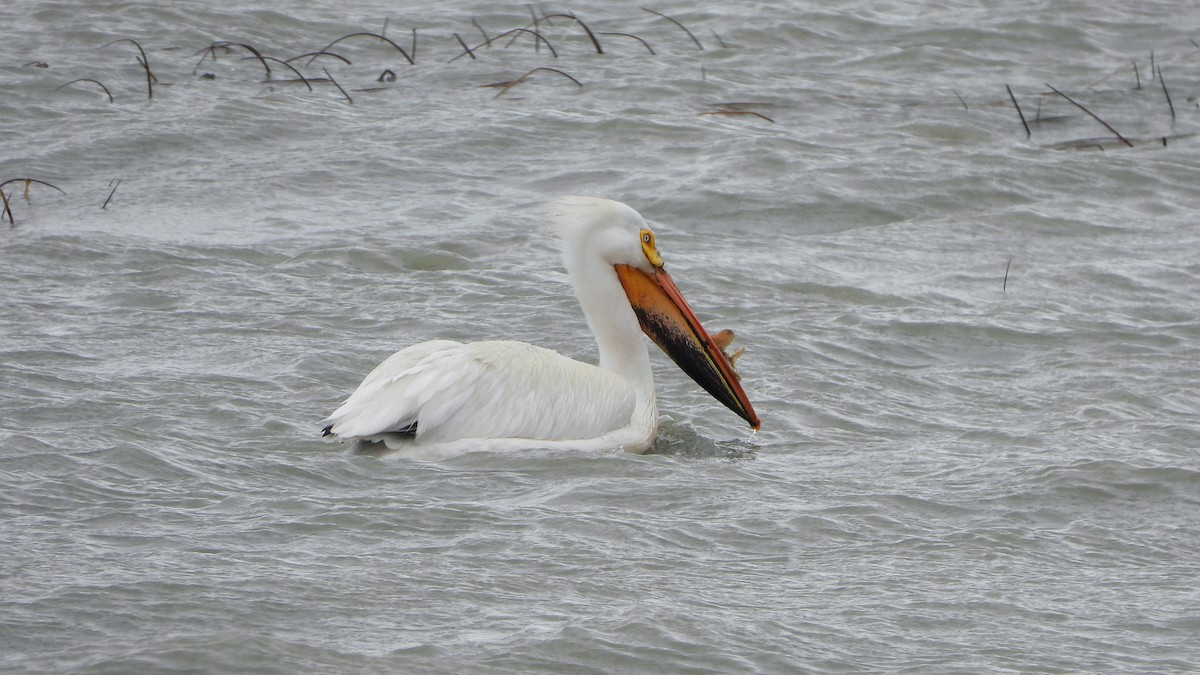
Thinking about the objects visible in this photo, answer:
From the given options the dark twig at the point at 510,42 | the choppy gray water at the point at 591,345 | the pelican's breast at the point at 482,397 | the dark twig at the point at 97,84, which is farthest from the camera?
the dark twig at the point at 510,42

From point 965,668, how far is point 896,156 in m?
6.11

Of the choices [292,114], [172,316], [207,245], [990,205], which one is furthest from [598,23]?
[172,316]

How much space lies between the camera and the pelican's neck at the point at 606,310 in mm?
5965

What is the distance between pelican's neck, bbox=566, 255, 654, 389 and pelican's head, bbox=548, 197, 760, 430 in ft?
0.08

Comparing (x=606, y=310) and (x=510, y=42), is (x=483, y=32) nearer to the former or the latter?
(x=510, y=42)

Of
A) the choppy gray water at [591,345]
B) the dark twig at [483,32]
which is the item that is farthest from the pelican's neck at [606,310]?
the dark twig at [483,32]

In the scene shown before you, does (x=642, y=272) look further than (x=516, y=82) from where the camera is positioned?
No

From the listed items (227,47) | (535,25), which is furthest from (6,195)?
(535,25)

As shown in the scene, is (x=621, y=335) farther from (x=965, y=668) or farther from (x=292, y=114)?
(x=292, y=114)

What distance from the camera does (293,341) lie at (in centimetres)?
633

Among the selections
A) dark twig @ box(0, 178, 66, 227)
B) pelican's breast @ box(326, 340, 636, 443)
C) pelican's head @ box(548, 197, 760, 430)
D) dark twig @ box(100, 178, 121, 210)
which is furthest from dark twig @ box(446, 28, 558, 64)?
pelican's breast @ box(326, 340, 636, 443)

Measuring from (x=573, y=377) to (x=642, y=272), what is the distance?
71cm

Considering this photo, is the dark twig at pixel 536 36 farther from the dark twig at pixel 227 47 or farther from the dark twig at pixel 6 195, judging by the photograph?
the dark twig at pixel 6 195

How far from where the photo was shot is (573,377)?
18.1 feet
